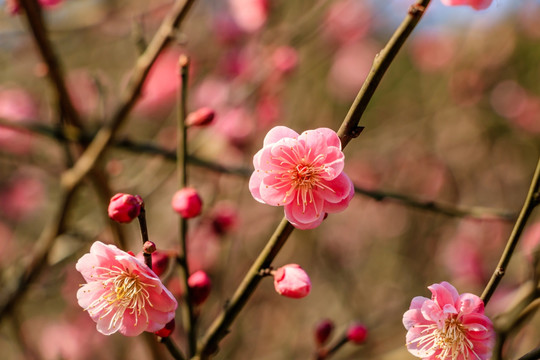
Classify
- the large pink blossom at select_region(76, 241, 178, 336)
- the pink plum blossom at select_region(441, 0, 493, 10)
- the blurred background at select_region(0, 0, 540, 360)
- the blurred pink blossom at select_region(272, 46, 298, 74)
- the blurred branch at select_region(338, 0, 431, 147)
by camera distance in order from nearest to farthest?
1. the blurred branch at select_region(338, 0, 431, 147)
2. the large pink blossom at select_region(76, 241, 178, 336)
3. the pink plum blossom at select_region(441, 0, 493, 10)
4. the blurred pink blossom at select_region(272, 46, 298, 74)
5. the blurred background at select_region(0, 0, 540, 360)

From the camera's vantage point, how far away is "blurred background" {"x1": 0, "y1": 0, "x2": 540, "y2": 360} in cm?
306

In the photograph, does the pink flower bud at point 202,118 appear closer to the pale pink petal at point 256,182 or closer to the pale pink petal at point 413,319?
the pale pink petal at point 256,182

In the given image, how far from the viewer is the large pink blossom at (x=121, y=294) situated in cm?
114

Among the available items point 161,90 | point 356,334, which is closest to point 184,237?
point 356,334

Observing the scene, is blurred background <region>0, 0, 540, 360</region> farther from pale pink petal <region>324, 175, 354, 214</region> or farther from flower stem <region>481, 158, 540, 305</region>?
flower stem <region>481, 158, 540, 305</region>

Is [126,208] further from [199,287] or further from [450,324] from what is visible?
[450,324]

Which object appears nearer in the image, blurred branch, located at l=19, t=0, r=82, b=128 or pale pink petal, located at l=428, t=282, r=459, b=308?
pale pink petal, located at l=428, t=282, r=459, b=308

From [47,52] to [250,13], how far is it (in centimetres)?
167

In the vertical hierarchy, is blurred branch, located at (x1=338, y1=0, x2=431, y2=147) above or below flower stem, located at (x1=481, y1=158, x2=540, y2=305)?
above

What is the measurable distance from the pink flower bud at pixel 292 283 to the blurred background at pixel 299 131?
60.9 inches

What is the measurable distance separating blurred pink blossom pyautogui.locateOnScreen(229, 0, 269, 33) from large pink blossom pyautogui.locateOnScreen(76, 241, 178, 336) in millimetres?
2293

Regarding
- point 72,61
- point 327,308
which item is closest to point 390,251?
point 327,308

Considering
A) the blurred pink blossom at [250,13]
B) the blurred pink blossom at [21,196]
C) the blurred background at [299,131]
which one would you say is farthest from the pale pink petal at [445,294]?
the blurred pink blossom at [21,196]

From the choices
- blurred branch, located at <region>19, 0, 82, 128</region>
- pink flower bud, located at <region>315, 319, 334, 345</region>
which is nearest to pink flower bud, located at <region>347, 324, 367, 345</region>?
pink flower bud, located at <region>315, 319, 334, 345</region>
